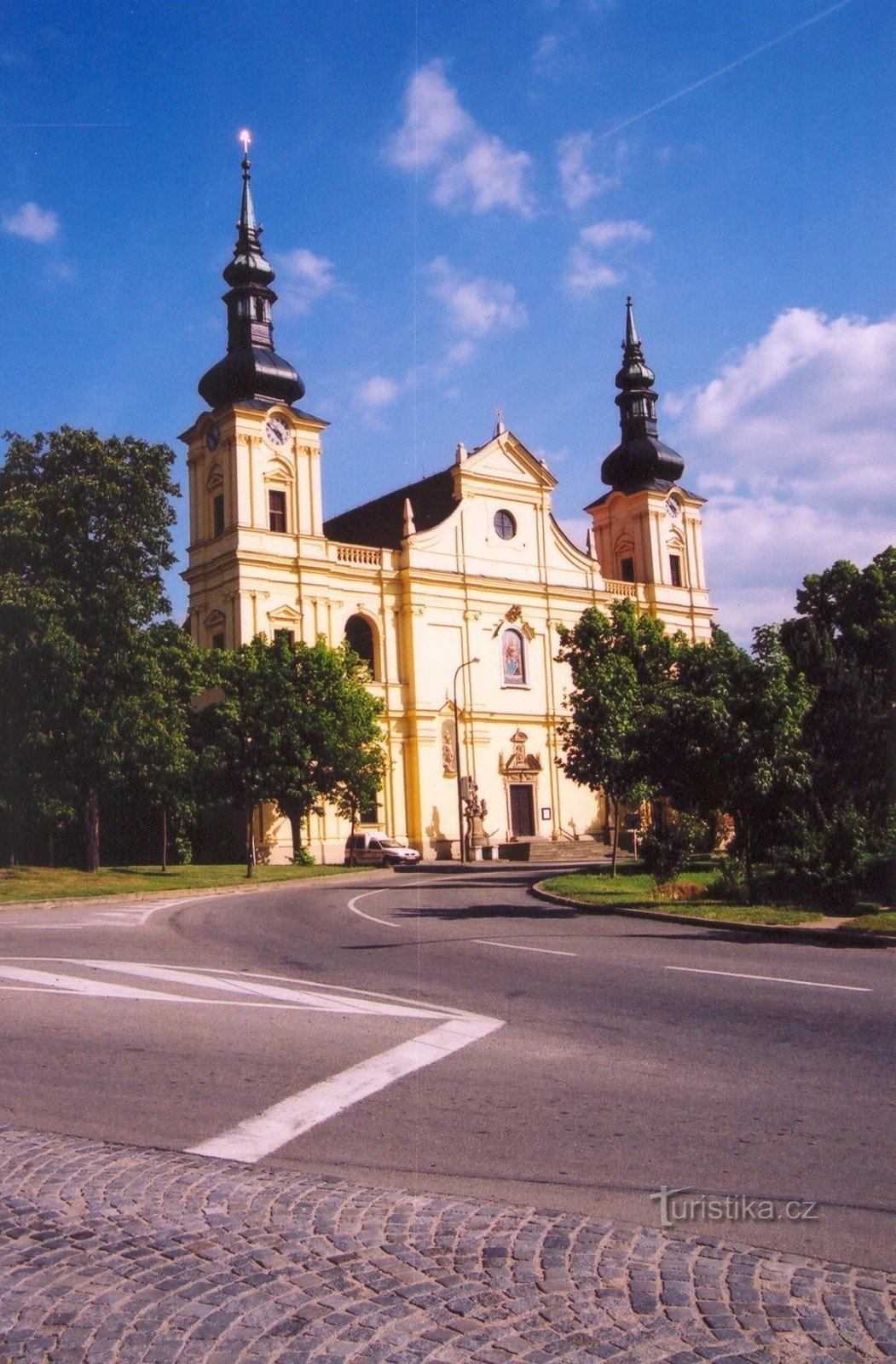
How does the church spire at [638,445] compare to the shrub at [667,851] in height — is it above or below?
above

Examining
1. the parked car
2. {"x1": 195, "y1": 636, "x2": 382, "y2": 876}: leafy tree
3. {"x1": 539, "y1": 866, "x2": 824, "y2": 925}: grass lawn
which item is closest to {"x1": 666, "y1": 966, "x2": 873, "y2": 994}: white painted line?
{"x1": 539, "y1": 866, "x2": 824, "y2": 925}: grass lawn

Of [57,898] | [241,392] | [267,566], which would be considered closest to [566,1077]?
[57,898]

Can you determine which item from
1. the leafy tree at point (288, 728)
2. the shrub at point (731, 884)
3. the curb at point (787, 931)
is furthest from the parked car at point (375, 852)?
the curb at point (787, 931)

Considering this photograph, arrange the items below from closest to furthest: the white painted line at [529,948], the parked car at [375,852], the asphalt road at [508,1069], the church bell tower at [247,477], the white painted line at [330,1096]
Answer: the asphalt road at [508,1069], the white painted line at [330,1096], the white painted line at [529,948], the parked car at [375,852], the church bell tower at [247,477]

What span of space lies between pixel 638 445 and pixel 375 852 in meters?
32.3

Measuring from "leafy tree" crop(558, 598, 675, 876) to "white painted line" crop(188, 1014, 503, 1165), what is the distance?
2129 centimetres

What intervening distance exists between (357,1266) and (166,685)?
107ft

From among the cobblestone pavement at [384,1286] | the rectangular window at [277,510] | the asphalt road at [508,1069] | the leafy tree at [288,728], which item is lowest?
the cobblestone pavement at [384,1286]

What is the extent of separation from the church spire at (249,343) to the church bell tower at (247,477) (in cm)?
4

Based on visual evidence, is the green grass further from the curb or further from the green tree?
the green tree

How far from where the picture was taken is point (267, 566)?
5406 cm

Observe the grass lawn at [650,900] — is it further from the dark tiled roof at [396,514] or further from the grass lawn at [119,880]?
the dark tiled roof at [396,514]

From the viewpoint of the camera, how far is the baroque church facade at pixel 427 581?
54469 millimetres

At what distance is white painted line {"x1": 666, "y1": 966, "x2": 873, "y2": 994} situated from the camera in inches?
441
